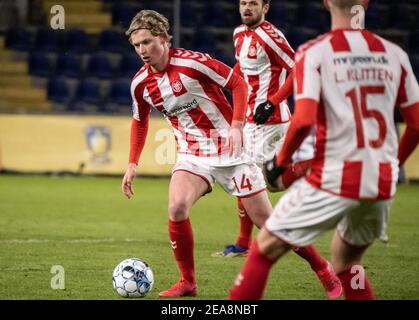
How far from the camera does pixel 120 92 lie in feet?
57.6

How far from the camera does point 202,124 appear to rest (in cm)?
643

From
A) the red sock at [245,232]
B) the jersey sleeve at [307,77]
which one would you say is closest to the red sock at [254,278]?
the jersey sleeve at [307,77]

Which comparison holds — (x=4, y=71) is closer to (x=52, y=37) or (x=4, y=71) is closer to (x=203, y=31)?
(x=52, y=37)

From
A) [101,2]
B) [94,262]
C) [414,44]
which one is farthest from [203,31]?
[94,262]

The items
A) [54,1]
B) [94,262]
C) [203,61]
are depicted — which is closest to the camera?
[203,61]

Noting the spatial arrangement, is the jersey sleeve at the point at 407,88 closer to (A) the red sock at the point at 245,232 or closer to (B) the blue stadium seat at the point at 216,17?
(A) the red sock at the point at 245,232

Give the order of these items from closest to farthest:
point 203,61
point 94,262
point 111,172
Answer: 1. point 203,61
2. point 94,262
3. point 111,172

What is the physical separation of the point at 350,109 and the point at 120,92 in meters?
13.4

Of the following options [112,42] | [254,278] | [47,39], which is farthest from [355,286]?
[47,39]

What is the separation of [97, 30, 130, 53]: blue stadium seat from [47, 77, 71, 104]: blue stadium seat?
121 cm

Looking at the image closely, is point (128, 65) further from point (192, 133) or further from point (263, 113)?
point (263, 113)

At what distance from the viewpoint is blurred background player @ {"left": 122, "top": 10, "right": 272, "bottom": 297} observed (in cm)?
616

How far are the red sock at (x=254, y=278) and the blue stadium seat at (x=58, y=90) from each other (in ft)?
44.3

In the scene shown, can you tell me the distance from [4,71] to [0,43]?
630 mm
